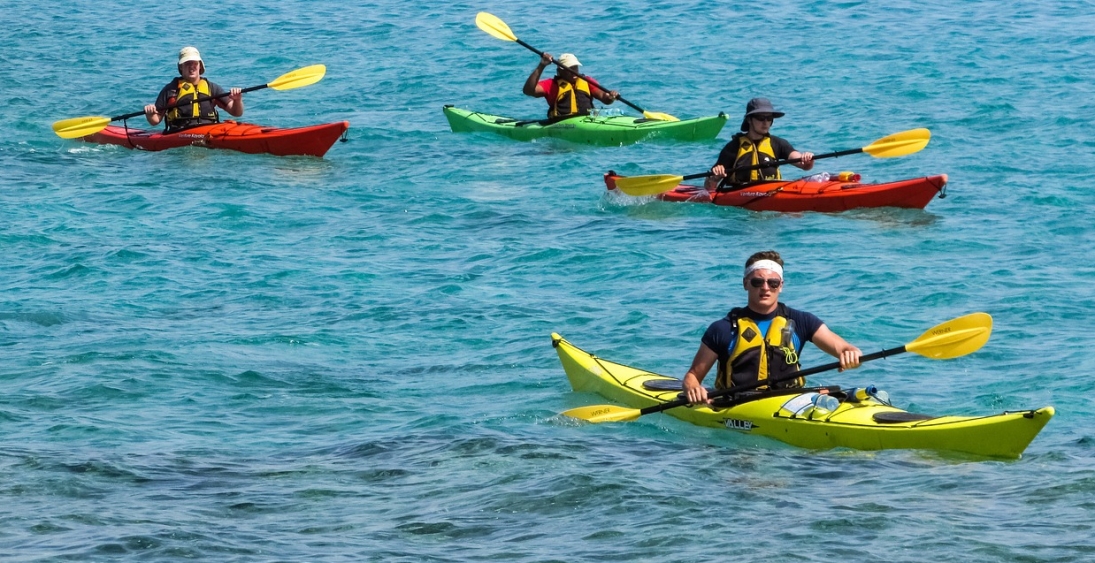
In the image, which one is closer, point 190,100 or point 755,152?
point 755,152

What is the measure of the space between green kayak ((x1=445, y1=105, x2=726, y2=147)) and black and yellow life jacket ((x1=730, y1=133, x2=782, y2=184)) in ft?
11.1

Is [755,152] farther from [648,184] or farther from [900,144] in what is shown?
[900,144]

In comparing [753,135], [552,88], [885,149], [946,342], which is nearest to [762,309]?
[946,342]

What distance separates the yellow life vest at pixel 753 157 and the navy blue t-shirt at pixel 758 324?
599cm

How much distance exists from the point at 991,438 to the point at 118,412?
5.07 m

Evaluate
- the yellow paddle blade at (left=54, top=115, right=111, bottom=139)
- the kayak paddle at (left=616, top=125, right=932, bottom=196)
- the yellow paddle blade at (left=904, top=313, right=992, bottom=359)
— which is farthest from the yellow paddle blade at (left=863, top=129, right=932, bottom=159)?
the yellow paddle blade at (left=54, top=115, right=111, bottom=139)

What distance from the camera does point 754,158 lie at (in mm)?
13859

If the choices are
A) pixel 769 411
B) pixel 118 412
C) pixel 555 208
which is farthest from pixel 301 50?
pixel 769 411

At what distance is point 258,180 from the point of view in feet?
53.4

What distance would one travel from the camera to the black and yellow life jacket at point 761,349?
784 centimetres

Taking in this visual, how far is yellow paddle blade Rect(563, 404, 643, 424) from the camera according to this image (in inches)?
324

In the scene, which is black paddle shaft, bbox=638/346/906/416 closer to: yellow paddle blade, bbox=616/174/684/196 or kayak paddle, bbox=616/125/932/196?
kayak paddle, bbox=616/125/932/196

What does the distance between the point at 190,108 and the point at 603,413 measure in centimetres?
1032

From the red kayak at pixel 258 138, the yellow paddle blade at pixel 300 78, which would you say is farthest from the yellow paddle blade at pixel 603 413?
the yellow paddle blade at pixel 300 78
